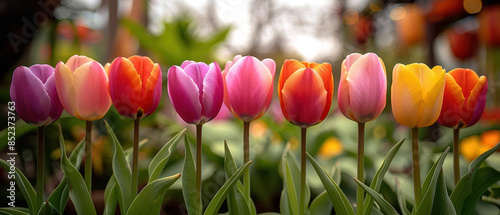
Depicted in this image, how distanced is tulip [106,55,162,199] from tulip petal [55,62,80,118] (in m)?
0.03

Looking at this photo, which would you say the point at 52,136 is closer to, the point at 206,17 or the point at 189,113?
the point at 189,113

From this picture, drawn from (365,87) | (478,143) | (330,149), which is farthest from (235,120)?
(365,87)

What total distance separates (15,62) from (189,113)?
2.20 ft

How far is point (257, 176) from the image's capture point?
→ 0.77 metres

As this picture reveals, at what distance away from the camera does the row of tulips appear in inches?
12.7

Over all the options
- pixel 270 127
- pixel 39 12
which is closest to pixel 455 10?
pixel 270 127

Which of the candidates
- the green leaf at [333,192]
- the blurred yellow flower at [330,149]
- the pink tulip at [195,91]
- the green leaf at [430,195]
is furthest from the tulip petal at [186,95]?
the blurred yellow flower at [330,149]

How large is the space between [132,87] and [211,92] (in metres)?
0.07

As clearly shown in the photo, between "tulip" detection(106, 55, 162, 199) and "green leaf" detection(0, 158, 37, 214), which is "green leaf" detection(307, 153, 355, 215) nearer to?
"tulip" detection(106, 55, 162, 199)

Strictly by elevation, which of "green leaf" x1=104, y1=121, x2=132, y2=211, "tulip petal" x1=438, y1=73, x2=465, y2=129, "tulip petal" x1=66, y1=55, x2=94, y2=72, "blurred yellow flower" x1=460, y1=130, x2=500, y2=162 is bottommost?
"blurred yellow flower" x1=460, y1=130, x2=500, y2=162

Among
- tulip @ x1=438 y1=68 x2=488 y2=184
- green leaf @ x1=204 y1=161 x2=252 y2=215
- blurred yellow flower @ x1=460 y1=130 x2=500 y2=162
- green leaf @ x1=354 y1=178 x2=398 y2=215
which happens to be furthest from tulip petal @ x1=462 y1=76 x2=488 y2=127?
blurred yellow flower @ x1=460 y1=130 x2=500 y2=162

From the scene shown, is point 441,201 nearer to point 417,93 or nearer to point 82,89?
point 417,93

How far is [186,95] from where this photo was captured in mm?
327

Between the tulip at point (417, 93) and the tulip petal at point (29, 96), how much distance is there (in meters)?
0.33
